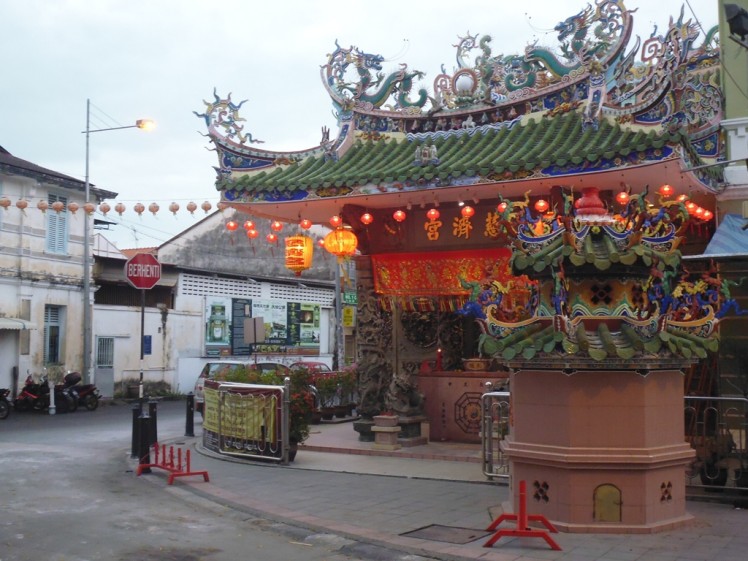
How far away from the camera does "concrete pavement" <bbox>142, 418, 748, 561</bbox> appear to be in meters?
7.52

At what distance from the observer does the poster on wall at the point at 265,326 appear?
33344mm

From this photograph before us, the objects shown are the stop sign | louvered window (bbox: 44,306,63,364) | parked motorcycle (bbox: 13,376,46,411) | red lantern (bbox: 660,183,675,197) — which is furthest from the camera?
louvered window (bbox: 44,306,63,364)

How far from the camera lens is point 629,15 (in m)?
13.5

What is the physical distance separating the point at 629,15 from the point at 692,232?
12.3 feet

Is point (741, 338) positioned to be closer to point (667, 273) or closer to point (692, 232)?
point (692, 232)

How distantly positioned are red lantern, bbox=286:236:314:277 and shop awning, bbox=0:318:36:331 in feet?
40.5

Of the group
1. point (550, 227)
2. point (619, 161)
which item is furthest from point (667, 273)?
point (619, 161)

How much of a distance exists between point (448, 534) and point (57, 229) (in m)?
22.5

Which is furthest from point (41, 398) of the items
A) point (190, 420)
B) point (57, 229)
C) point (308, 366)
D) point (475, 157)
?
point (475, 157)

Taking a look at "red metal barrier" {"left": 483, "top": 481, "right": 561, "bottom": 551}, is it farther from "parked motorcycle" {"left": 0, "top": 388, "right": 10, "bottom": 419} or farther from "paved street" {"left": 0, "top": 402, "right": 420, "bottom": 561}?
"parked motorcycle" {"left": 0, "top": 388, "right": 10, "bottom": 419}

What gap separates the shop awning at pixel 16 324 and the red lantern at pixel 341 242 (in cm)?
1329

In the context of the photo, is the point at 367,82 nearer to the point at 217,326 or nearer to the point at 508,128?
the point at 508,128

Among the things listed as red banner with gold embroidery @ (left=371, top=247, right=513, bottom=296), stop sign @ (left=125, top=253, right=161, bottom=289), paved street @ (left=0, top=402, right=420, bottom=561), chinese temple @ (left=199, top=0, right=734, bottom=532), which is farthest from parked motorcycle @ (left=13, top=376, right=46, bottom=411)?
red banner with gold embroidery @ (left=371, top=247, right=513, bottom=296)

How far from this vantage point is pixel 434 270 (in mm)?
15969
